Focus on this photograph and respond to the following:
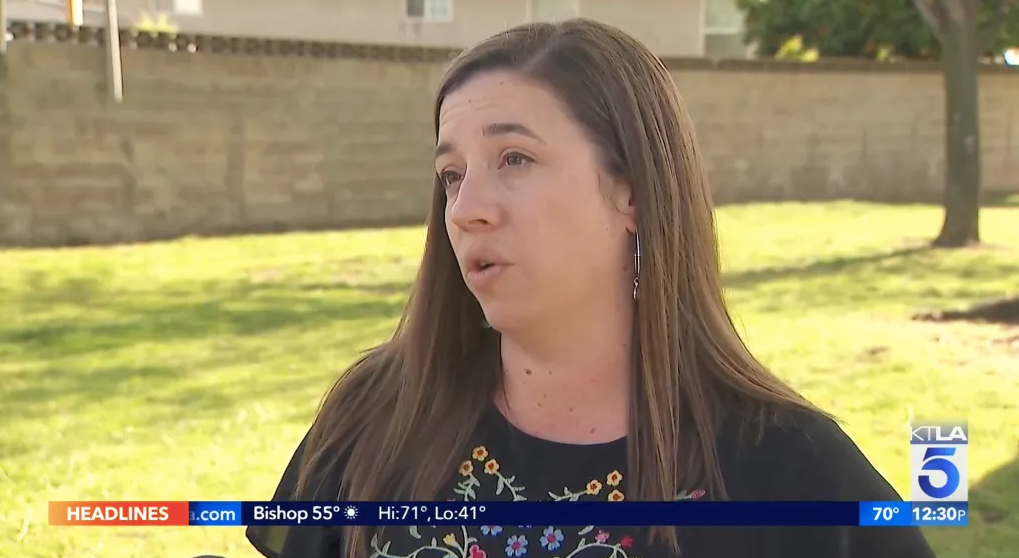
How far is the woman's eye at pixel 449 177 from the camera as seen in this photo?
57.4 inches

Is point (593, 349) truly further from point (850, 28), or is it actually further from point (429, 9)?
point (429, 9)

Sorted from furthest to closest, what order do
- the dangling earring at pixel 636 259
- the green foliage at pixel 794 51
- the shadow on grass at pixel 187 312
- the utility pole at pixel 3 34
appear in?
the green foliage at pixel 794 51 → the utility pole at pixel 3 34 → the shadow on grass at pixel 187 312 → the dangling earring at pixel 636 259

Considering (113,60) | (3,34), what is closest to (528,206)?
(3,34)

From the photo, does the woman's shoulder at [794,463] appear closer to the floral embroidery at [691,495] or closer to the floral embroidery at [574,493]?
the floral embroidery at [691,495]

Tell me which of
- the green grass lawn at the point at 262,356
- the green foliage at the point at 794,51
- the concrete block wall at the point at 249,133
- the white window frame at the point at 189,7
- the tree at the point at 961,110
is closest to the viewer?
the green grass lawn at the point at 262,356

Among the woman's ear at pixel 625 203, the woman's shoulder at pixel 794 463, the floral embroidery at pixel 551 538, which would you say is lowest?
the floral embroidery at pixel 551 538

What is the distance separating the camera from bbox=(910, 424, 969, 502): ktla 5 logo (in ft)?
5.27

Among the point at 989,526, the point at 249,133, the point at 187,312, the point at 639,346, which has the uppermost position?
the point at 639,346

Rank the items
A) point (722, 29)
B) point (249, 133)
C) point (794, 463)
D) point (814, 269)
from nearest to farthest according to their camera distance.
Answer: point (794, 463) < point (814, 269) < point (249, 133) < point (722, 29)

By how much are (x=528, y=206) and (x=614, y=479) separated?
1.12 feet

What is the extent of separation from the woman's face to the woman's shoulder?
26cm

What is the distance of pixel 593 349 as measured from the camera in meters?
1.45

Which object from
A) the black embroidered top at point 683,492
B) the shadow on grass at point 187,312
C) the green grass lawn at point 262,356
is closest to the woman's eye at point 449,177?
the black embroidered top at point 683,492

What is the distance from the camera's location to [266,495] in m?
3.60
